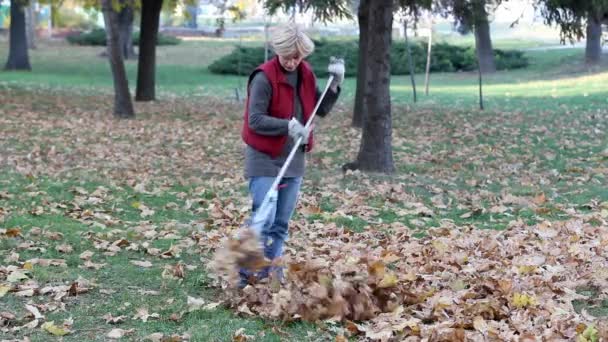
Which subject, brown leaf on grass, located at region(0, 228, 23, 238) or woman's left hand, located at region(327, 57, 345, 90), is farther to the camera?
brown leaf on grass, located at region(0, 228, 23, 238)

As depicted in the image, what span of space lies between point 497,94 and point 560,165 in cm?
1514

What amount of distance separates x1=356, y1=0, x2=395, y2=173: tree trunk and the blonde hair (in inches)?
275

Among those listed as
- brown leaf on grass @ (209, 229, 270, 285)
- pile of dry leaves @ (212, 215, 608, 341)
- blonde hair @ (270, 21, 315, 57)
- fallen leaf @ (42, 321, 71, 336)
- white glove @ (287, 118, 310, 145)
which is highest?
blonde hair @ (270, 21, 315, 57)

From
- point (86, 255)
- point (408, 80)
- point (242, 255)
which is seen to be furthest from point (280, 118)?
point (408, 80)

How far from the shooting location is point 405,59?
4081cm

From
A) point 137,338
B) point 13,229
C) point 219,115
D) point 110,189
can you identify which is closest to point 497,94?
point 219,115

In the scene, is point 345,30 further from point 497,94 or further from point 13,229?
point 13,229

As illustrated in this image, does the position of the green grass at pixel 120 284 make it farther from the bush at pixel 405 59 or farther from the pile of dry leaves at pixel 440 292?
the bush at pixel 405 59

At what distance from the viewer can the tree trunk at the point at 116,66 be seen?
19609mm

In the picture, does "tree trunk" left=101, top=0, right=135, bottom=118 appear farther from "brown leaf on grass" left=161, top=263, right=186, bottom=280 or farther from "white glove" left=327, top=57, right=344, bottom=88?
"white glove" left=327, top=57, right=344, bottom=88

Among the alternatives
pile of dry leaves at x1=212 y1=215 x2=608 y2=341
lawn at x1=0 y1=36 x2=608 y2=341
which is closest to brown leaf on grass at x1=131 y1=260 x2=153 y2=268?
lawn at x1=0 y1=36 x2=608 y2=341

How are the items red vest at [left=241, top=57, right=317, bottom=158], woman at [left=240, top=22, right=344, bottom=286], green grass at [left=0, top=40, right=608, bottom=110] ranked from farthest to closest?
green grass at [left=0, top=40, right=608, bottom=110] < red vest at [left=241, top=57, right=317, bottom=158] < woman at [left=240, top=22, right=344, bottom=286]

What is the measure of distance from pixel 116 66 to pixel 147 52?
5415mm

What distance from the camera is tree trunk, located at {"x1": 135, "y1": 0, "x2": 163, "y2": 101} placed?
2509cm
